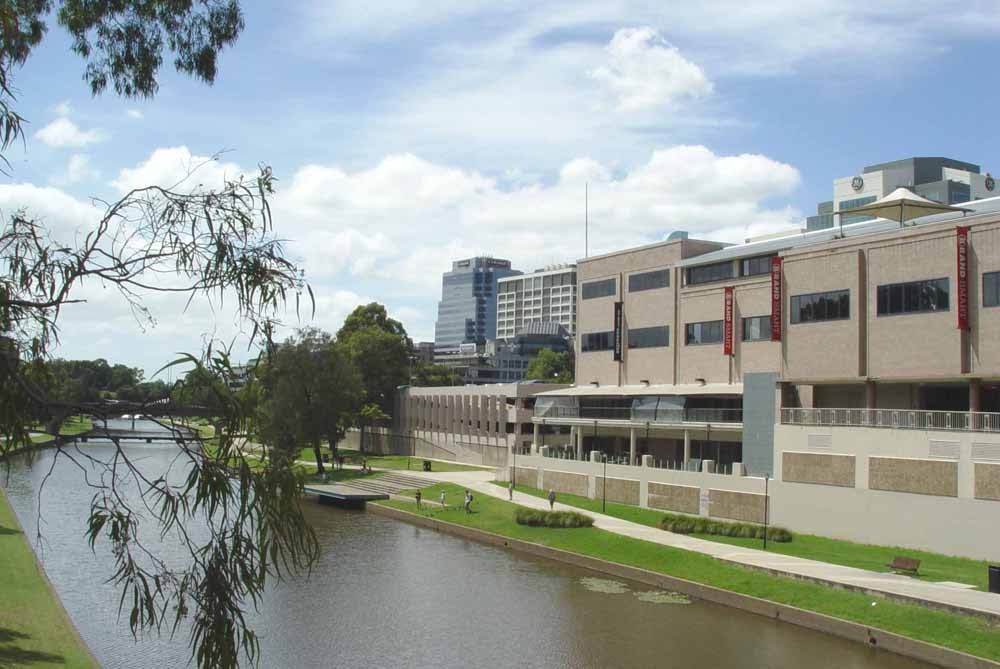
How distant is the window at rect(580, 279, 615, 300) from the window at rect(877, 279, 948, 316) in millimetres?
24273

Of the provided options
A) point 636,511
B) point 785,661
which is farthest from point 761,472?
point 785,661

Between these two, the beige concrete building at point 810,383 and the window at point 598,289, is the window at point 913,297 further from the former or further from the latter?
the window at point 598,289

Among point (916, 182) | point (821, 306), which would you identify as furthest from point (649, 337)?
point (916, 182)

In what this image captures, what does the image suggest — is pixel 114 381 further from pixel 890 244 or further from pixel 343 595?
pixel 890 244

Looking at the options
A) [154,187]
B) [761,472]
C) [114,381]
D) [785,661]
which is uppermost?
[154,187]

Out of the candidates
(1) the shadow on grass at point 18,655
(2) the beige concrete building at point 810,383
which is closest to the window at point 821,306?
(2) the beige concrete building at point 810,383

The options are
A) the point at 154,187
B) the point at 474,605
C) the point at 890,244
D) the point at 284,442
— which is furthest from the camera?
the point at 890,244

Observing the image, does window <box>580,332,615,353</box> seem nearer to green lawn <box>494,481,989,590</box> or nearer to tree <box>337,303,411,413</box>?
green lawn <box>494,481,989,590</box>

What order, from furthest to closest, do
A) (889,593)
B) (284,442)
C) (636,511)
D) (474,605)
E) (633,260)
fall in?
(633,260) → (636,511) → (474,605) → (889,593) → (284,442)

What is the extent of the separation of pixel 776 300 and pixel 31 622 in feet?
128

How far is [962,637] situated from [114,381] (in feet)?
86.7

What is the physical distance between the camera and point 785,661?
29656mm

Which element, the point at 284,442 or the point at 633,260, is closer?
the point at 284,442

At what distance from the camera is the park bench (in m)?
35.8
